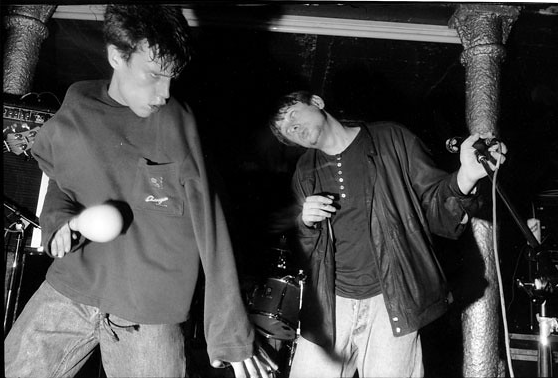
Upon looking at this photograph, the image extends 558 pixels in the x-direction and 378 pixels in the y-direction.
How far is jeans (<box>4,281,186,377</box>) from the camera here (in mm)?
999

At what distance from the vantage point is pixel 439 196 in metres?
1.38

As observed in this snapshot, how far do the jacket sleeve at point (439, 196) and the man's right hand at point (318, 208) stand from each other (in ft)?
0.91

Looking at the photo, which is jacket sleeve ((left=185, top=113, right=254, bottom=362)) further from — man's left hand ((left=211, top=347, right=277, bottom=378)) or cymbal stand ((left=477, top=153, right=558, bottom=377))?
cymbal stand ((left=477, top=153, right=558, bottom=377))

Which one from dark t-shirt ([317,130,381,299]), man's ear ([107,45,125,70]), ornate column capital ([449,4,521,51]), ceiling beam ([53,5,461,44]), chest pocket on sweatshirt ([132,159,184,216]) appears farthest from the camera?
ceiling beam ([53,5,461,44])

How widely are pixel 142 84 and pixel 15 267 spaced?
2.62 ft

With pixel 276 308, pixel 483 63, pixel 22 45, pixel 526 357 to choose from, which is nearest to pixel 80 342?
pixel 276 308

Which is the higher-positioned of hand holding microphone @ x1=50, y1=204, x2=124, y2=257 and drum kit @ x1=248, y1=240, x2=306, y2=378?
hand holding microphone @ x1=50, y1=204, x2=124, y2=257

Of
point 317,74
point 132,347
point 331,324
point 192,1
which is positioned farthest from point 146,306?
point 317,74

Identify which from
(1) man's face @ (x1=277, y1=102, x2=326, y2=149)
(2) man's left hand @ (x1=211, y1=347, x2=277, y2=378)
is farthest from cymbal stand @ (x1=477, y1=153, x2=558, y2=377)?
(2) man's left hand @ (x1=211, y1=347, x2=277, y2=378)

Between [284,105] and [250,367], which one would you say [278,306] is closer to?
[250,367]

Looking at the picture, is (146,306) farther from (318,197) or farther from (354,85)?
(354,85)

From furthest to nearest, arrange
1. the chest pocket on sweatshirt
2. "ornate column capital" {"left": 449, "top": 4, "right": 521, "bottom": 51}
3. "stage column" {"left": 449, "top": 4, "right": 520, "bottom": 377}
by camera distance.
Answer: "ornate column capital" {"left": 449, "top": 4, "right": 521, "bottom": 51} < "stage column" {"left": 449, "top": 4, "right": 520, "bottom": 377} < the chest pocket on sweatshirt

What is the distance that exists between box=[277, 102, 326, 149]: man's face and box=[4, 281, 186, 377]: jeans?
0.82m

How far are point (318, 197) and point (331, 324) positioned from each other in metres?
0.40
